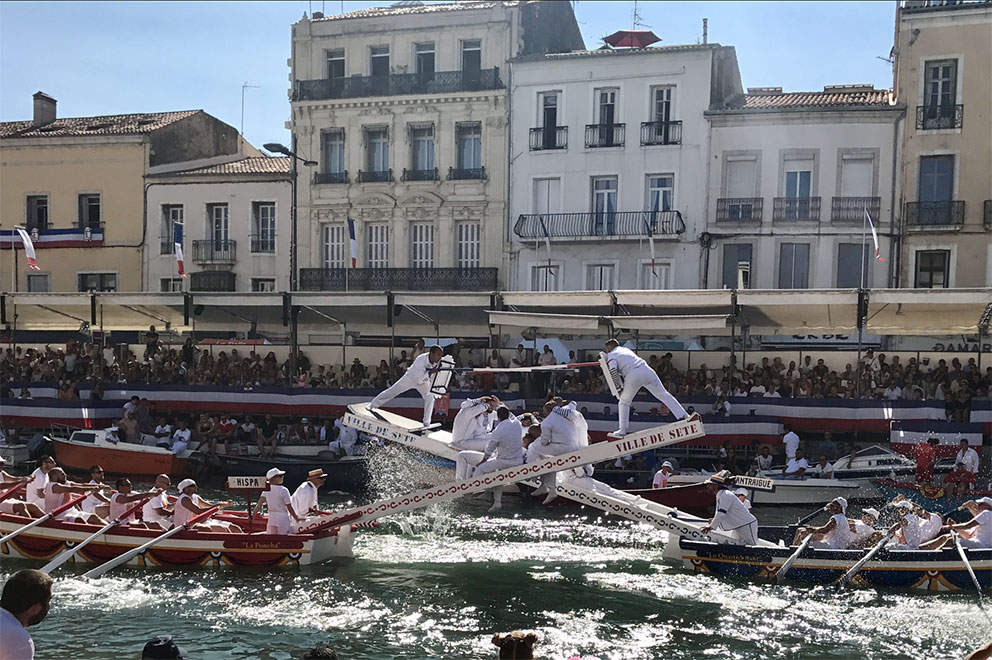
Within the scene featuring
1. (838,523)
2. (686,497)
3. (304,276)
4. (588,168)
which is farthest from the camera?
(304,276)

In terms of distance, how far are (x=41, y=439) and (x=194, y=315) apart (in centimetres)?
666

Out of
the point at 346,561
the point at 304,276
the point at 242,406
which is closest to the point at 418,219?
the point at 304,276

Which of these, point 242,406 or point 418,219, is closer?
point 242,406

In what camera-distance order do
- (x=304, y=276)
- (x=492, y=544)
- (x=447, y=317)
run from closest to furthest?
(x=492, y=544), (x=447, y=317), (x=304, y=276)

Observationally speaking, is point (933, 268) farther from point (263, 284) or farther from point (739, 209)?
point (263, 284)

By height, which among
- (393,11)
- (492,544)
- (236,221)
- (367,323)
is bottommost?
(492,544)

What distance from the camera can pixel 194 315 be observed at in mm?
36375

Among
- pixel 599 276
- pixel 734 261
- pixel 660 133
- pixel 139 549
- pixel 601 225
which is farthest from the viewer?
pixel 599 276

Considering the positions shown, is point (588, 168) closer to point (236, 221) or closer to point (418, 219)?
point (418, 219)

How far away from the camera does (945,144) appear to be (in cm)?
3578

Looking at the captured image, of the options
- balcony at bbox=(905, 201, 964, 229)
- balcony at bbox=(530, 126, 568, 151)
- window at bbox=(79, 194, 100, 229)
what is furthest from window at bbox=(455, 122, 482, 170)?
window at bbox=(79, 194, 100, 229)

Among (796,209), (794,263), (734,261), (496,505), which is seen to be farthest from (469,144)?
(496,505)

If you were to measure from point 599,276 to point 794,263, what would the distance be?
7374 millimetres

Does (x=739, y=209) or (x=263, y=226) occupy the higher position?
(x=739, y=209)
